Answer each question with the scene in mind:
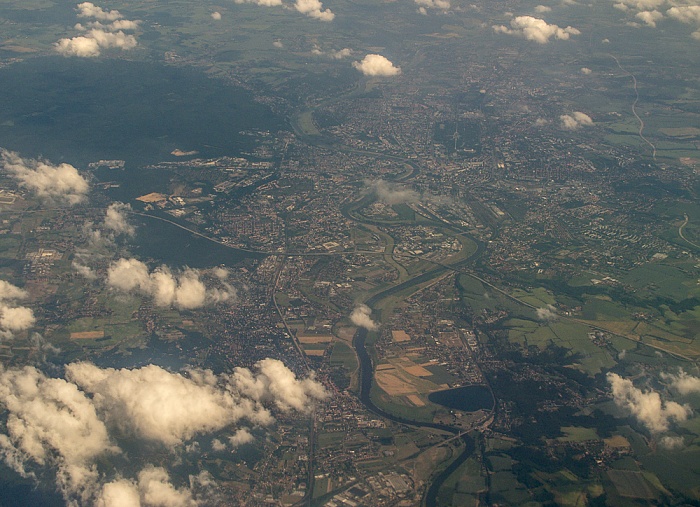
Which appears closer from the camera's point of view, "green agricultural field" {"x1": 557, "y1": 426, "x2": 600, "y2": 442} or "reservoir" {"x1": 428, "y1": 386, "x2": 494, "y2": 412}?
"green agricultural field" {"x1": 557, "y1": 426, "x2": 600, "y2": 442}

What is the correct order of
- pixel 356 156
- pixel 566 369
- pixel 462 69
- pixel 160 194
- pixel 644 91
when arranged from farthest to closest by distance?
pixel 462 69 < pixel 644 91 < pixel 356 156 < pixel 160 194 < pixel 566 369

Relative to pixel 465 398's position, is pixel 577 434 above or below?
above

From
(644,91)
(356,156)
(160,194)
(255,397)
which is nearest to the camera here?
(255,397)

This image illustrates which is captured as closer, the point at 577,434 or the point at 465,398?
the point at 577,434

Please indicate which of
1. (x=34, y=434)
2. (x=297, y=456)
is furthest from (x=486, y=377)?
(x=34, y=434)

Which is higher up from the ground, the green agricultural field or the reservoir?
the green agricultural field

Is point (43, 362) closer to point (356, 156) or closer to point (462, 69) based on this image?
point (356, 156)

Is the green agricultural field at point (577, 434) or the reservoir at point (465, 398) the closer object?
the green agricultural field at point (577, 434)

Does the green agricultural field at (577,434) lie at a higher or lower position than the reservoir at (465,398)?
higher
